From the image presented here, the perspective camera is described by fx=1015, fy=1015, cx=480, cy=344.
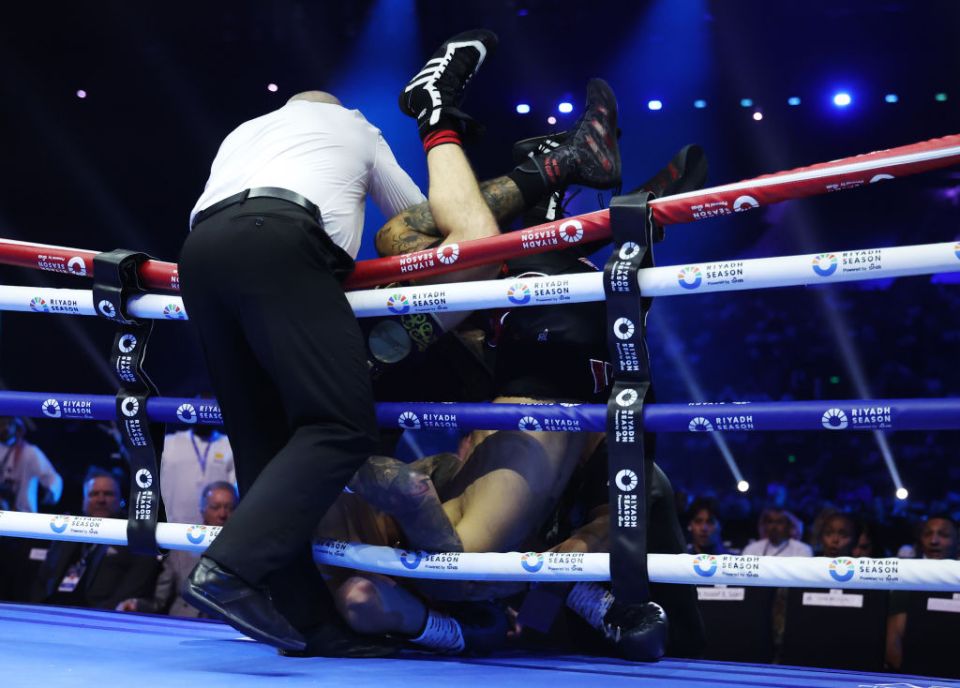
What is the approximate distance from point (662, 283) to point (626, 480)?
37cm

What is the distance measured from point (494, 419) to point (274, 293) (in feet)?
1.60

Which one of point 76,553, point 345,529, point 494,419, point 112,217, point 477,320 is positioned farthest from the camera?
point 112,217

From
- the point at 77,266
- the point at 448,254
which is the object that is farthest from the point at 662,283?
the point at 77,266

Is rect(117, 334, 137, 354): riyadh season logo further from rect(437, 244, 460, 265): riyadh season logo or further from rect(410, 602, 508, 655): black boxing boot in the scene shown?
rect(410, 602, 508, 655): black boxing boot

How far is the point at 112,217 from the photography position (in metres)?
7.73

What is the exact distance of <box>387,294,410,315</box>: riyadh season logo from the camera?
2070 millimetres

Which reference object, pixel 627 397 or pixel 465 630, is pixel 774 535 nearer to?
pixel 465 630

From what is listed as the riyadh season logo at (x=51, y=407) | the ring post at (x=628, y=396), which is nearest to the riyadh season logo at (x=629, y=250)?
the ring post at (x=628, y=396)

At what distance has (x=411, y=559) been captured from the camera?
2010 millimetres

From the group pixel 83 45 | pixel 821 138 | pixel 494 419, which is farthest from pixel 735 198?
pixel 83 45

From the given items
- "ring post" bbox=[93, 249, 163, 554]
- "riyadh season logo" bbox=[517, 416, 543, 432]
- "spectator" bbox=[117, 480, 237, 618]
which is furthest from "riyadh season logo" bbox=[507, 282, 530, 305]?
"spectator" bbox=[117, 480, 237, 618]

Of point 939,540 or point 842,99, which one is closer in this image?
point 939,540

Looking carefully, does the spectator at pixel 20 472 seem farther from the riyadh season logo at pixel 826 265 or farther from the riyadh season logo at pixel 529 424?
the riyadh season logo at pixel 826 265

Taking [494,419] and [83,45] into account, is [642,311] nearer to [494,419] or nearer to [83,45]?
[494,419]
